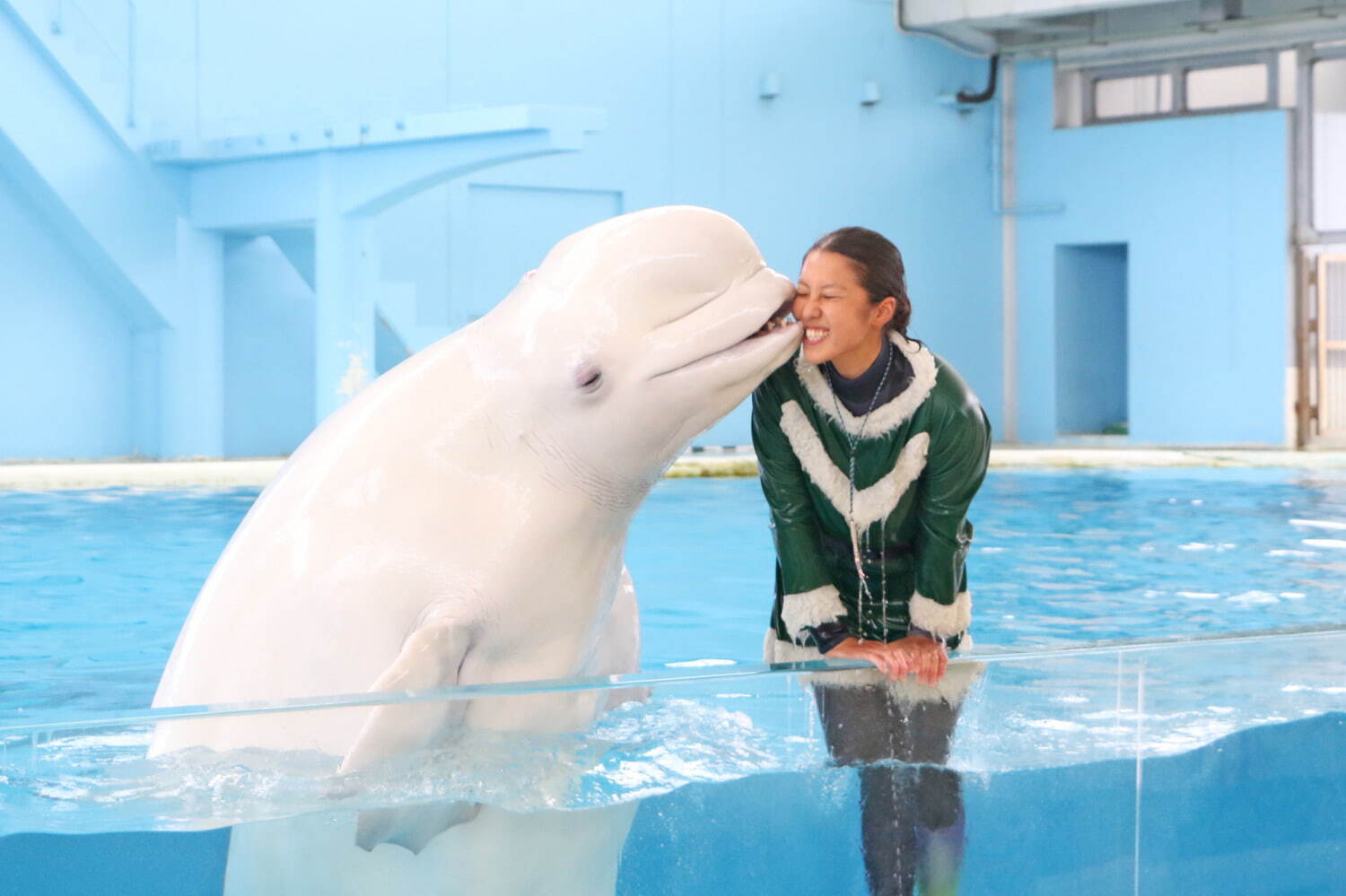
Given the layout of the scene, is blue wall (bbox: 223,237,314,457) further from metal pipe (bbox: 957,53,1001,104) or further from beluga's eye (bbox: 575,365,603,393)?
beluga's eye (bbox: 575,365,603,393)

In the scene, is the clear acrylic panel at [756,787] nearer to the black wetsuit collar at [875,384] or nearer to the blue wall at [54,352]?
the black wetsuit collar at [875,384]

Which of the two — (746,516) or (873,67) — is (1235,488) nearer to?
(746,516)

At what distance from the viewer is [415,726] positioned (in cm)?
286

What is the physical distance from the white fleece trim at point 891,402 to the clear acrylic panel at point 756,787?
517mm

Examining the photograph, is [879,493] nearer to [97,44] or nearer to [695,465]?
[695,465]

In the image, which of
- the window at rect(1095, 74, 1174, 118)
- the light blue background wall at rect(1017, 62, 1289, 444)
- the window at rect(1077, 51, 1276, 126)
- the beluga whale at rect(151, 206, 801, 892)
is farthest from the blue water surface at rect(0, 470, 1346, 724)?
the window at rect(1095, 74, 1174, 118)

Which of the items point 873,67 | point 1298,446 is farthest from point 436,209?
point 1298,446

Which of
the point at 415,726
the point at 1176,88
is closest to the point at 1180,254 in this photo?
the point at 1176,88

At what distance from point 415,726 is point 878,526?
1176 millimetres

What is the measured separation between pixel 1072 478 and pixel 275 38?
29.3ft

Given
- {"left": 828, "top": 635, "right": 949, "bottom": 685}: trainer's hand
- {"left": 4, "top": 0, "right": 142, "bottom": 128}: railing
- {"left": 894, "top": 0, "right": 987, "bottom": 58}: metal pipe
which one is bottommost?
{"left": 828, "top": 635, "right": 949, "bottom": 685}: trainer's hand

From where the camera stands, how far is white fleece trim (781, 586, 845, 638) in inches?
140

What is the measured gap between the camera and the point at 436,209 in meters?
17.5

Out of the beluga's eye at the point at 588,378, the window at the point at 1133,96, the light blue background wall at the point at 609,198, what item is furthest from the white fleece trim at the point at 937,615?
the window at the point at 1133,96
